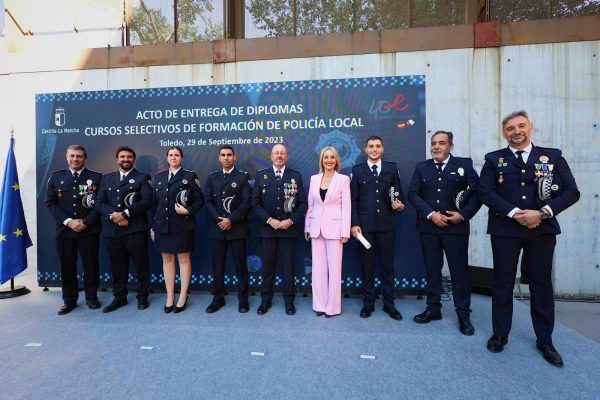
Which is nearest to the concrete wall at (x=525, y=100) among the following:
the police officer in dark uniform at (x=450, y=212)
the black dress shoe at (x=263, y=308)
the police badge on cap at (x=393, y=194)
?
the police officer in dark uniform at (x=450, y=212)

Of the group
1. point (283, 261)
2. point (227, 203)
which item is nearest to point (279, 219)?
point (283, 261)

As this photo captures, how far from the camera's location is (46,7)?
5.05 meters

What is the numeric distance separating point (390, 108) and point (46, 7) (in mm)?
5967

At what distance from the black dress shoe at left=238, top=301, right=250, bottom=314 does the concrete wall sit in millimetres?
3009

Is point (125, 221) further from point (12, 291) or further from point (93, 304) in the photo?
point (12, 291)

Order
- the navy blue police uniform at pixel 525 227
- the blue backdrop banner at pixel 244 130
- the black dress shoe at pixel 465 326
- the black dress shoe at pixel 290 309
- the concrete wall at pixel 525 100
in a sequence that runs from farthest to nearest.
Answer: the concrete wall at pixel 525 100, the blue backdrop banner at pixel 244 130, the black dress shoe at pixel 290 309, the black dress shoe at pixel 465 326, the navy blue police uniform at pixel 525 227

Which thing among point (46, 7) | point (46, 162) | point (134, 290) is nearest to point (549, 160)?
point (134, 290)

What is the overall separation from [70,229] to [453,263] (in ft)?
13.6

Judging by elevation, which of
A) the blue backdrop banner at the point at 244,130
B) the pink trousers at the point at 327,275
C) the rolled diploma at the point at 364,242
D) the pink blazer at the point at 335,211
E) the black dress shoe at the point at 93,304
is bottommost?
the black dress shoe at the point at 93,304

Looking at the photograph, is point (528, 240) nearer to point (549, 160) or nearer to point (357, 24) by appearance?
point (549, 160)

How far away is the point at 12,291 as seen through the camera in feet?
12.7

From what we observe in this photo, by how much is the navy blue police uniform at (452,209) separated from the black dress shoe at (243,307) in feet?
6.54

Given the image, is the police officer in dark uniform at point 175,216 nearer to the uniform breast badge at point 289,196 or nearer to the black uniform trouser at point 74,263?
the black uniform trouser at point 74,263

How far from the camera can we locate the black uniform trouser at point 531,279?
7.63ft
